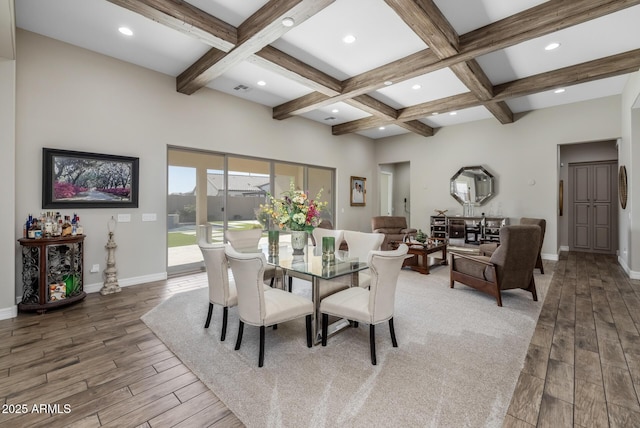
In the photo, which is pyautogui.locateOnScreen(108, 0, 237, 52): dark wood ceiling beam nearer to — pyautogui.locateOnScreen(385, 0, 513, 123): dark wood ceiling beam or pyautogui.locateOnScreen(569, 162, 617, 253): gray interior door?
pyautogui.locateOnScreen(385, 0, 513, 123): dark wood ceiling beam

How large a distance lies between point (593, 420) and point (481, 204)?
6.00 m

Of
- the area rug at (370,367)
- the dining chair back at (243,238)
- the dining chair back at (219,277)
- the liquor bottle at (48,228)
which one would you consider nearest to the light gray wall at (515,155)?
the area rug at (370,367)

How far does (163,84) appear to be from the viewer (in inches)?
174

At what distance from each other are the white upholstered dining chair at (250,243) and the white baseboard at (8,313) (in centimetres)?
229

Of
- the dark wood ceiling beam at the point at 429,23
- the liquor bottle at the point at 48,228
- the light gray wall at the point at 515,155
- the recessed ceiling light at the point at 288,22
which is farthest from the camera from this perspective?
the light gray wall at the point at 515,155

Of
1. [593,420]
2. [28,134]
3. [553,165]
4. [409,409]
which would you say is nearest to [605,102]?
[553,165]

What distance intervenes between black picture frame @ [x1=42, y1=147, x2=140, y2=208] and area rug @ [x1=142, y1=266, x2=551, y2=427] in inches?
70.7

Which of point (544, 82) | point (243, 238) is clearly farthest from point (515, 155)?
point (243, 238)

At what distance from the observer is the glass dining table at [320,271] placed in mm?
Result: 2430

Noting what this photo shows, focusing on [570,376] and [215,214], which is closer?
[570,376]

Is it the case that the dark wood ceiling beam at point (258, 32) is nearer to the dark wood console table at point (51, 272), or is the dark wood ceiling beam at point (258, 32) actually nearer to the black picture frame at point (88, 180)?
the black picture frame at point (88, 180)

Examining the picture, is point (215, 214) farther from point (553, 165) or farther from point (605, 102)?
point (605, 102)

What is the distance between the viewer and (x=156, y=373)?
2.06 metres

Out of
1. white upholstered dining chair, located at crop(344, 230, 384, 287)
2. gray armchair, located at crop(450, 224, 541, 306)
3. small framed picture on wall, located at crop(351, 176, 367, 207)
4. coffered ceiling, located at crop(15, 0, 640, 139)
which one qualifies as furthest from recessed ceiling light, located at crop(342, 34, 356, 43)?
small framed picture on wall, located at crop(351, 176, 367, 207)
